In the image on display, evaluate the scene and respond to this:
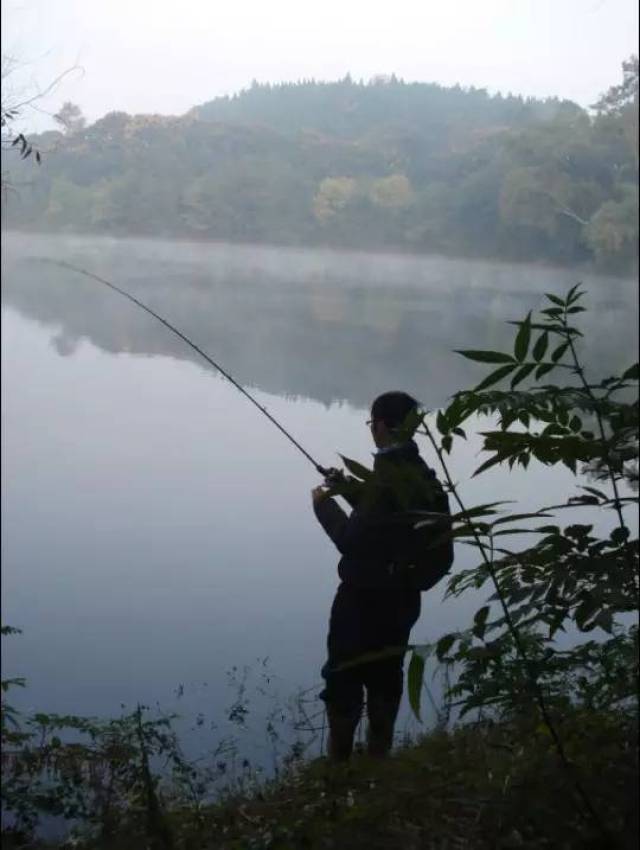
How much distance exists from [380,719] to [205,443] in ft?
16.1

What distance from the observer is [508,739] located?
1585 mm

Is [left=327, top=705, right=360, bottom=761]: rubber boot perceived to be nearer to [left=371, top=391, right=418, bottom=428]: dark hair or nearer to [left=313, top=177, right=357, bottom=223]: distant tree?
[left=371, top=391, right=418, bottom=428]: dark hair

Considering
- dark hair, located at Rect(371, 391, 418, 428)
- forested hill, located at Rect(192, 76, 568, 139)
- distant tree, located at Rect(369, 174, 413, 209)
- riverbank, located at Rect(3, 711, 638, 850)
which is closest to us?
riverbank, located at Rect(3, 711, 638, 850)

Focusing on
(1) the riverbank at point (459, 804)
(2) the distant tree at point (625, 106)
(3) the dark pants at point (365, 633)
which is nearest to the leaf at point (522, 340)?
(1) the riverbank at point (459, 804)

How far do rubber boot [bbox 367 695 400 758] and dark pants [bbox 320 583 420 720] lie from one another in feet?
0.12

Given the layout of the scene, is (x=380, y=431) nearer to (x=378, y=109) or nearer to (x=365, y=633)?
(x=365, y=633)

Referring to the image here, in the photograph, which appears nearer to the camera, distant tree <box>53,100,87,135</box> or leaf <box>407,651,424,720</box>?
leaf <box>407,651,424,720</box>

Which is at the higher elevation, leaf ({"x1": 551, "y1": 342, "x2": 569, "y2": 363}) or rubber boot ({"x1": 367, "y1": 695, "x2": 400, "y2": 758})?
leaf ({"x1": 551, "y1": 342, "x2": 569, "y2": 363})

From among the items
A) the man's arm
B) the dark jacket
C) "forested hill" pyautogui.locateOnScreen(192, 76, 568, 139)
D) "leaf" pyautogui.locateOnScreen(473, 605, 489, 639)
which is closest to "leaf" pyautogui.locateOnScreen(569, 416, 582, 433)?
"leaf" pyautogui.locateOnScreen(473, 605, 489, 639)

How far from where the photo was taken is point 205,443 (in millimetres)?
6973

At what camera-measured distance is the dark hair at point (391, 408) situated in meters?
1.93

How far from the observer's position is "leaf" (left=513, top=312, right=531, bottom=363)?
3.42 ft

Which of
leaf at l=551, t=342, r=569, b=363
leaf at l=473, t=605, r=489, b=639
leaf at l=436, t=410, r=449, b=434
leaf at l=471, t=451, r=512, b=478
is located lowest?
leaf at l=473, t=605, r=489, b=639

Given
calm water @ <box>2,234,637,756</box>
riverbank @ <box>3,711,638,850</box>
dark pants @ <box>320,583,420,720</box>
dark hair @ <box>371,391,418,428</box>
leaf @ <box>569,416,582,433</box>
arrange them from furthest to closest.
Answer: calm water @ <box>2,234,637,756</box> → dark pants @ <box>320,583,420,720</box> → dark hair @ <box>371,391,418,428</box> → leaf @ <box>569,416,582,433</box> → riverbank @ <box>3,711,638,850</box>
